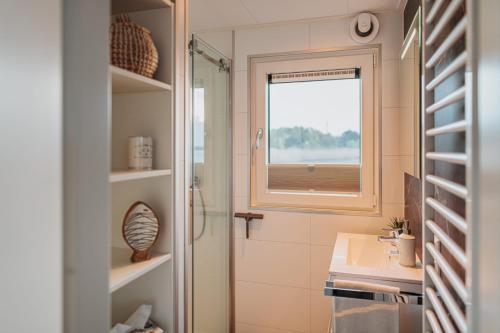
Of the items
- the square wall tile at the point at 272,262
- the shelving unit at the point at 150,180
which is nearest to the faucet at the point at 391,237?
the square wall tile at the point at 272,262

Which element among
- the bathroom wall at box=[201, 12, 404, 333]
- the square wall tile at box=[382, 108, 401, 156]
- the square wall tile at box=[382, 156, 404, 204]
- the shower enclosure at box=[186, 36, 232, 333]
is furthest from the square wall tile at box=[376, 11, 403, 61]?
the shower enclosure at box=[186, 36, 232, 333]

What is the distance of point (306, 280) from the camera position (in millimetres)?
2443

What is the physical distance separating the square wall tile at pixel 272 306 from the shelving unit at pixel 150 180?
132cm

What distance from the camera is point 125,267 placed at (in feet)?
3.59

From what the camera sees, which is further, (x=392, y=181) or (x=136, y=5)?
(x=392, y=181)

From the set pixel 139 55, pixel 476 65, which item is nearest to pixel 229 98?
pixel 139 55

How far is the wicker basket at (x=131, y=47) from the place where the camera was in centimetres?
90

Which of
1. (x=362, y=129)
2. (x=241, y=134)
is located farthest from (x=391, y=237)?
(x=241, y=134)

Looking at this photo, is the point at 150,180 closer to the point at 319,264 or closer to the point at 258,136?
the point at 258,136

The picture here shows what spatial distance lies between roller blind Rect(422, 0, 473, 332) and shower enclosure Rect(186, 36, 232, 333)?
1.24m

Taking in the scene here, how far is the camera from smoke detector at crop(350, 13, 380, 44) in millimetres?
2223

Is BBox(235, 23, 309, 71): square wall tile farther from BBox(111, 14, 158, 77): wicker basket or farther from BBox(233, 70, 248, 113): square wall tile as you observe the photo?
BBox(111, 14, 158, 77): wicker basket

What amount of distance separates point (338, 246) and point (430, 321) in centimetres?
104

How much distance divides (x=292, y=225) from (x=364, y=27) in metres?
1.33
